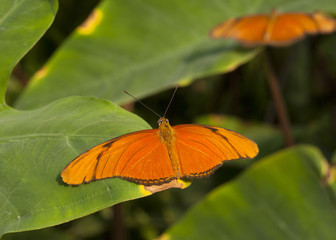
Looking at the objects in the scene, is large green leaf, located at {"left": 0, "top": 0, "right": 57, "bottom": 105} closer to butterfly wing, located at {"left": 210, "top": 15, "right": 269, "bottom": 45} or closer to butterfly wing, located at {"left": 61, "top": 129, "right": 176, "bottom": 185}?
butterfly wing, located at {"left": 61, "top": 129, "right": 176, "bottom": 185}

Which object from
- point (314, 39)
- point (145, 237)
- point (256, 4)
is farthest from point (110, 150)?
point (314, 39)

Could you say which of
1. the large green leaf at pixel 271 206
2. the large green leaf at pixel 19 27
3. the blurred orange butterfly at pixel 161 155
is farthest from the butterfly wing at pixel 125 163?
the large green leaf at pixel 271 206

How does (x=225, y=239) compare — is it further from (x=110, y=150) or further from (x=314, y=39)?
(x=314, y=39)

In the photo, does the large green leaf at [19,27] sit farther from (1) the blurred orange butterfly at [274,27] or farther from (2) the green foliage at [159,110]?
(1) the blurred orange butterfly at [274,27]

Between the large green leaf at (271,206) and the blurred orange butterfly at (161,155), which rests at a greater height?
the blurred orange butterfly at (161,155)

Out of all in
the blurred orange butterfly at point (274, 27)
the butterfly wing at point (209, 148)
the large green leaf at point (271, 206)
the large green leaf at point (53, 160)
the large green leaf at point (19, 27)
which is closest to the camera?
the large green leaf at point (53, 160)

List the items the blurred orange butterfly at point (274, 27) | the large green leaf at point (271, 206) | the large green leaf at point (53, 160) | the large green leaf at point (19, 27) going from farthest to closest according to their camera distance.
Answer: the blurred orange butterfly at point (274, 27)
the large green leaf at point (271, 206)
the large green leaf at point (19, 27)
the large green leaf at point (53, 160)

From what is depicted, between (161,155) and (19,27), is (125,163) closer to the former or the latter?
(161,155)

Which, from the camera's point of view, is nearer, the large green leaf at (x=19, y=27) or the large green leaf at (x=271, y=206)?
the large green leaf at (x=19, y=27)

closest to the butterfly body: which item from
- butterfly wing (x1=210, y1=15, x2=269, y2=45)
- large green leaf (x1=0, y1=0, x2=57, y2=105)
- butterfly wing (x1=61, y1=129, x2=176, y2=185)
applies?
butterfly wing (x1=61, y1=129, x2=176, y2=185)
